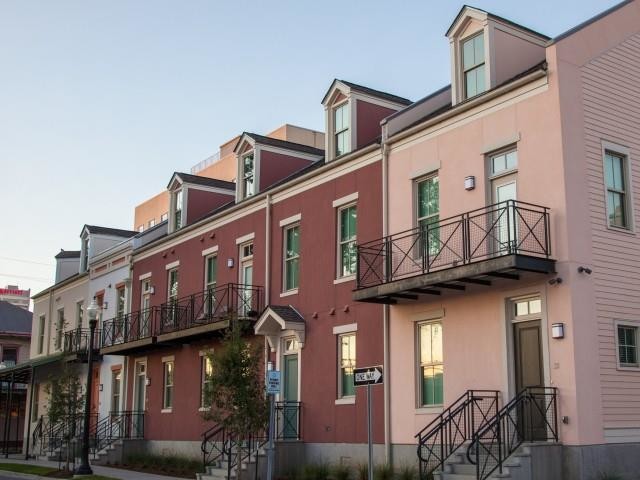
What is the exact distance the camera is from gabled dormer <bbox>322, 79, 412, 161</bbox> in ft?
73.3

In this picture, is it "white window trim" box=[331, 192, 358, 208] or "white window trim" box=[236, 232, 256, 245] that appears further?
"white window trim" box=[236, 232, 256, 245]

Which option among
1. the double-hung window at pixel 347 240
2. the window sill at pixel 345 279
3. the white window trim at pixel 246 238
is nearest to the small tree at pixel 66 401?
the white window trim at pixel 246 238

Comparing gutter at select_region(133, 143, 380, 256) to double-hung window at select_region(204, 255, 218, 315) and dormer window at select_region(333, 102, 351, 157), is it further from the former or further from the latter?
double-hung window at select_region(204, 255, 218, 315)

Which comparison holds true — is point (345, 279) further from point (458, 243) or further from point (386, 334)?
point (458, 243)

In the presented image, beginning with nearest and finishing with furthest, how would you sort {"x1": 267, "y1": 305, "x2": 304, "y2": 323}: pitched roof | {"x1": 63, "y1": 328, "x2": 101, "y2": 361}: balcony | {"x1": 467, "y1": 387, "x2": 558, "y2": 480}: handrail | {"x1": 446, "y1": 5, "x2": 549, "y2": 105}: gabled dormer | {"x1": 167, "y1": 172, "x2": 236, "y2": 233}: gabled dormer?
1. {"x1": 467, "y1": 387, "x2": 558, "y2": 480}: handrail
2. {"x1": 446, "y1": 5, "x2": 549, "y2": 105}: gabled dormer
3. {"x1": 267, "y1": 305, "x2": 304, "y2": 323}: pitched roof
4. {"x1": 167, "y1": 172, "x2": 236, "y2": 233}: gabled dormer
5. {"x1": 63, "y1": 328, "x2": 101, "y2": 361}: balcony

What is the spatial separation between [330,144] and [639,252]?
8891 mm

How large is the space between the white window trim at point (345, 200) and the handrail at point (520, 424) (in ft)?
24.2

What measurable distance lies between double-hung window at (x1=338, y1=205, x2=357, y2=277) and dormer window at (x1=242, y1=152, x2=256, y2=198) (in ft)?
17.9

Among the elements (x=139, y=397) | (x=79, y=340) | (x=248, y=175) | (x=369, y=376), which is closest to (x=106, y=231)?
(x=79, y=340)

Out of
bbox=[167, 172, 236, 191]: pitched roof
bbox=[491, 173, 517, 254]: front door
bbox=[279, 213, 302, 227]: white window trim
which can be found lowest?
bbox=[491, 173, 517, 254]: front door

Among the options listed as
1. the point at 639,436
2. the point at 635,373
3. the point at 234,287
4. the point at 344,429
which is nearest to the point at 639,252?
the point at 635,373

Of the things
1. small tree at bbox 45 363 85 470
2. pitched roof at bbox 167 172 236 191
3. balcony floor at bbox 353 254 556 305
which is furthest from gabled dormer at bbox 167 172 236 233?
balcony floor at bbox 353 254 556 305

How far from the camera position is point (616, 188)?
1717 cm

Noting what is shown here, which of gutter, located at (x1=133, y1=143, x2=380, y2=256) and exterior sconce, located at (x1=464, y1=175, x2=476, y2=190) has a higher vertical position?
gutter, located at (x1=133, y1=143, x2=380, y2=256)
